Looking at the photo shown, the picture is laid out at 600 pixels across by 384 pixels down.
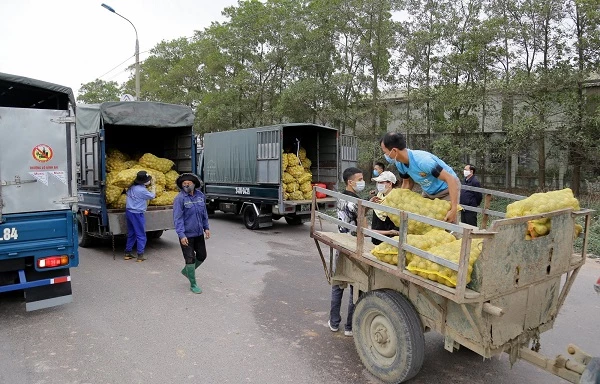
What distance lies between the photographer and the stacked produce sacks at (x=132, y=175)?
25.9 ft

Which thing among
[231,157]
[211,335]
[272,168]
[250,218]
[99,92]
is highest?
[99,92]

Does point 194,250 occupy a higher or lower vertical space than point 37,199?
lower

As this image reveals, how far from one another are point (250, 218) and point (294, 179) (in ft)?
5.66

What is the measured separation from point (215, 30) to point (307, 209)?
40.7 ft

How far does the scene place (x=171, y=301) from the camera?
5.55m

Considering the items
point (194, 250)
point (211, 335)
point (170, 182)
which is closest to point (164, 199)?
point (170, 182)

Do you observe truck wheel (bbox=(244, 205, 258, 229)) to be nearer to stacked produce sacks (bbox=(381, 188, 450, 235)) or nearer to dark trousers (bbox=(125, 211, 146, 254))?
dark trousers (bbox=(125, 211, 146, 254))

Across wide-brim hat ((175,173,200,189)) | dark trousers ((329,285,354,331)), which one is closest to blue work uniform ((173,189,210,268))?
wide-brim hat ((175,173,200,189))

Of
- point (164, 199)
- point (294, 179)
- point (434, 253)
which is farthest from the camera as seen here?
point (294, 179)

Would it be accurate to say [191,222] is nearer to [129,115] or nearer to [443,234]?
[129,115]

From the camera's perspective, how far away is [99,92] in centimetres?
3697

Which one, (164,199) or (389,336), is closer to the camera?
Answer: (389,336)

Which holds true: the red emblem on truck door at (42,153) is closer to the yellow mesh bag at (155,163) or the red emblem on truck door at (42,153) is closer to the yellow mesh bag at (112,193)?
the yellow mesh bag at (112,193)

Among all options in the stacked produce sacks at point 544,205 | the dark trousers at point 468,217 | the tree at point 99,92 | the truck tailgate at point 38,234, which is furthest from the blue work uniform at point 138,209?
the tree at point 99,92
